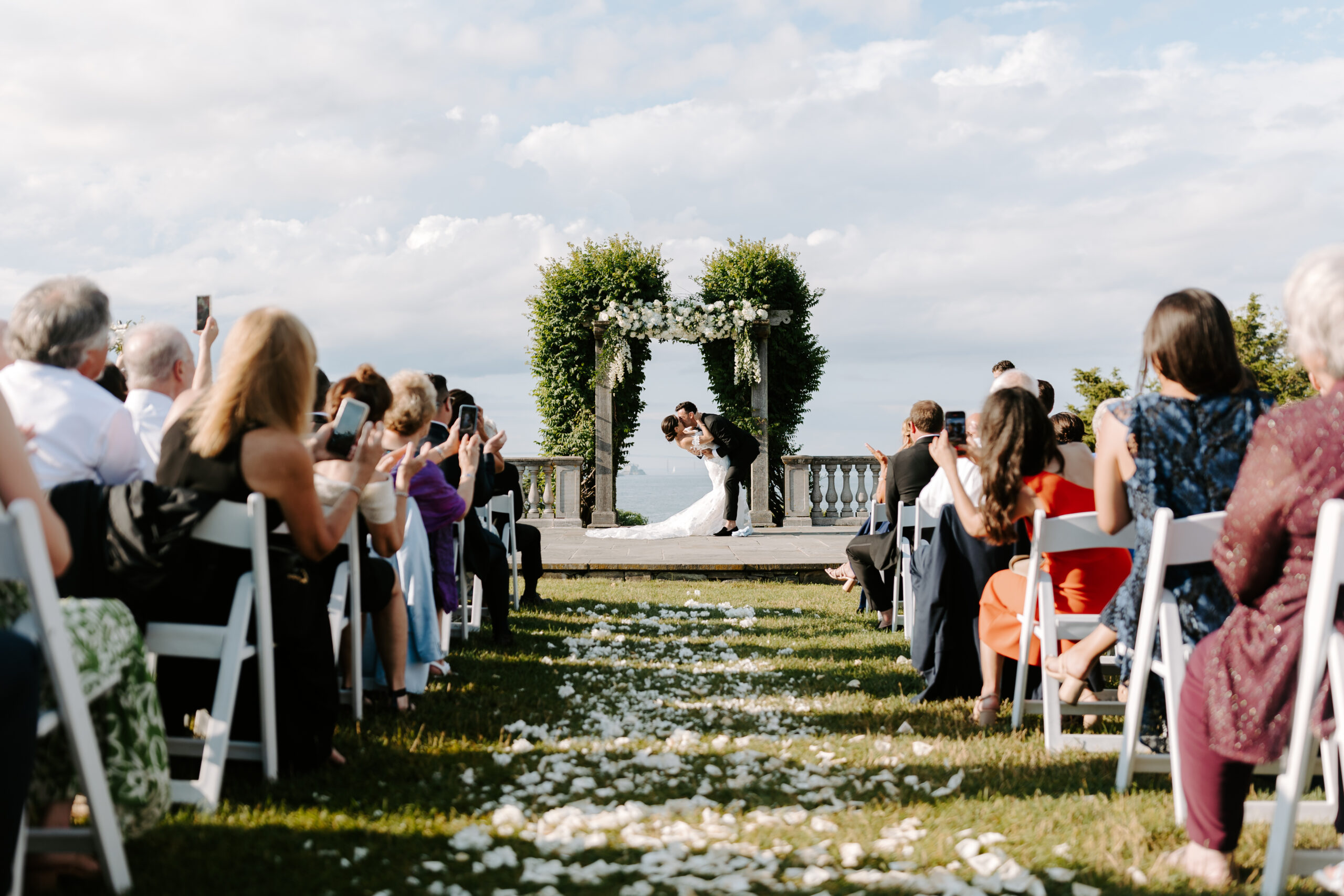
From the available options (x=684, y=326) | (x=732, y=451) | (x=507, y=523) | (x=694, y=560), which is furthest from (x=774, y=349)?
(x=507, y=523)

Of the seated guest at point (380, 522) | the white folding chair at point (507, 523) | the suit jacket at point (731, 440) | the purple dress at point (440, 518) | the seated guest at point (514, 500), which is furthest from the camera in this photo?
the suit jacket at point (731, 440)

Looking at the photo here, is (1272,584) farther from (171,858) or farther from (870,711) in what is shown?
(171,858)

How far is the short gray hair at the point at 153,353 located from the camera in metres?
3.81

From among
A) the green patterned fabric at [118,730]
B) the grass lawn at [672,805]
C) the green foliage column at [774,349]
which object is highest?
→ the green foliage column at [774,349]

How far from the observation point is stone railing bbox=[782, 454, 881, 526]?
16.0 m

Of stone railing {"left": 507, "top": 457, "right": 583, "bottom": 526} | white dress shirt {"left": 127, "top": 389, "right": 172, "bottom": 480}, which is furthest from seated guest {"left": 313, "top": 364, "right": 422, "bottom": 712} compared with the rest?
stone railing {"left": 507, "top": 457, "right": 583, "bottom": 526}

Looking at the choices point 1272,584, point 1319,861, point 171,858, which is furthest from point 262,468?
point 1319,861

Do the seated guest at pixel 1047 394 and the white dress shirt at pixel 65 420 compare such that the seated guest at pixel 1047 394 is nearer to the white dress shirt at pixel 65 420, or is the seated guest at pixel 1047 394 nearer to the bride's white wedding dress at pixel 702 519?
the white dress shirt at pixel 65 420

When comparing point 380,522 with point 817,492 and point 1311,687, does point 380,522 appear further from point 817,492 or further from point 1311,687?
point 817,492

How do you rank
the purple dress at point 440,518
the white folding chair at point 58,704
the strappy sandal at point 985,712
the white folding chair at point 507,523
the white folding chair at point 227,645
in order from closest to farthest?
the white folding chair at point 58,704 → the white folding chair at point 227,645 → the strappy sandal at point 985,712 → the purple dress at point 440,518 → the white folding chair at point 507,523

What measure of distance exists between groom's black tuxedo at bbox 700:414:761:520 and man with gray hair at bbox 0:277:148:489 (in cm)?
1092

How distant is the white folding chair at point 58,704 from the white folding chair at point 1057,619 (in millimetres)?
3182

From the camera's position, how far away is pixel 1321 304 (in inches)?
92.2

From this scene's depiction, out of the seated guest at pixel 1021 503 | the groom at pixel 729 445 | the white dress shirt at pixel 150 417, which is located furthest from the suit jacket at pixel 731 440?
the white dress shirt at pixel 150 417
